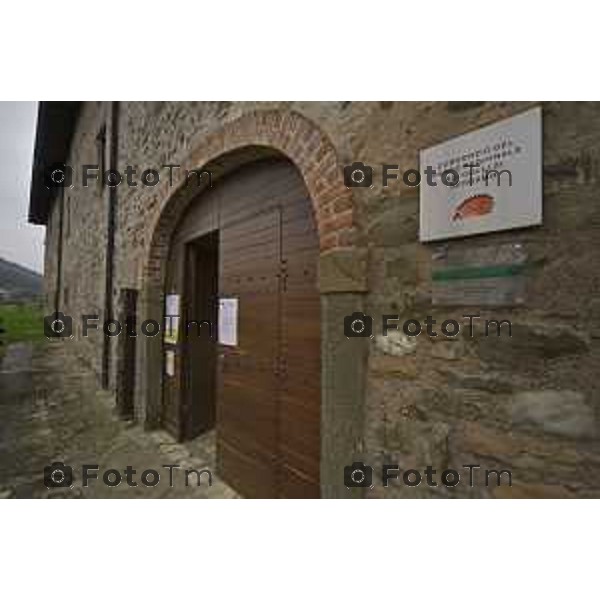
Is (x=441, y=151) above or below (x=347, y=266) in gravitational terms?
above

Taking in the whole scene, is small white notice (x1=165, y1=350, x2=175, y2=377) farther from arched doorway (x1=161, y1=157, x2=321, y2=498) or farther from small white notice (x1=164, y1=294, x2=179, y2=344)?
arched doorway (x1=161, y1=157, x2=321, y2=498)

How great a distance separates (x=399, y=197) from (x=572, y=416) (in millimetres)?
1244

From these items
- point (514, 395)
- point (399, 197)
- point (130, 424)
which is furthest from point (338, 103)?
point (130, 424)

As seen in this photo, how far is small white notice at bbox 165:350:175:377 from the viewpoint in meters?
5.05

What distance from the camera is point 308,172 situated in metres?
2.57

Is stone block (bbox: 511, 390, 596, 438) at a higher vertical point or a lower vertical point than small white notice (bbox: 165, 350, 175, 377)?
higher

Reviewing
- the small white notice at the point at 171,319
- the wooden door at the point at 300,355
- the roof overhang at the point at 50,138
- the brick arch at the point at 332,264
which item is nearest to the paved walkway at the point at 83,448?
the wooden door at the point at 300,355

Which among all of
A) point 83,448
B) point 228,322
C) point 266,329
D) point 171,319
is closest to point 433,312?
point 266,329

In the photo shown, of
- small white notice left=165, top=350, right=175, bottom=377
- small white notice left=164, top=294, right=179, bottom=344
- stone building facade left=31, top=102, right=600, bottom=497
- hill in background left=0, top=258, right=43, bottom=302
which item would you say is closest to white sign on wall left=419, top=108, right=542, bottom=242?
stone building facade left=31, top=102, right=600, bottom=497

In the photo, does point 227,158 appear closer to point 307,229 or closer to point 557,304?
point 307,229

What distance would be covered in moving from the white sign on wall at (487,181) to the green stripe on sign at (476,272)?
0.16 m

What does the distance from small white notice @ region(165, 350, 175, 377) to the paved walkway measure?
29.8 inches

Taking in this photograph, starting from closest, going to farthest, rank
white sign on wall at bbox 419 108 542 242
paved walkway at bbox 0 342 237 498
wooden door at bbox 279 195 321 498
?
white sign on wall at bbox 419 108 542 242 < wooden door at bbox 279 195 321 498 < paved walkway at bbox 0 342 237 498

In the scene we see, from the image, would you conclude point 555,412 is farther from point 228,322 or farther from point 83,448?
point 83,448
